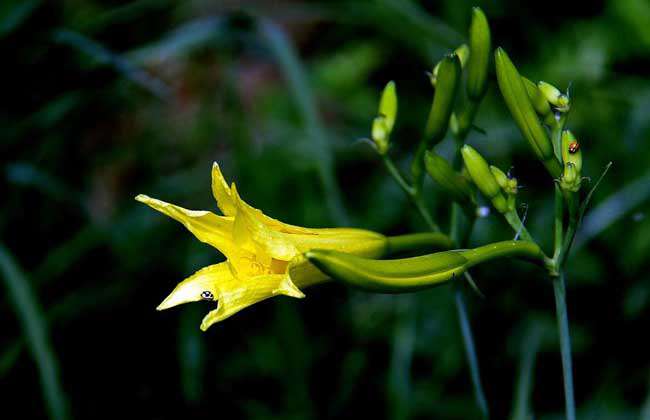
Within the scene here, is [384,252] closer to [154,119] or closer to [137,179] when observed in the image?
[137,179]

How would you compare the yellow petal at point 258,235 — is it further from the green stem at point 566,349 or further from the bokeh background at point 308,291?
the bokeh background at point 308,291

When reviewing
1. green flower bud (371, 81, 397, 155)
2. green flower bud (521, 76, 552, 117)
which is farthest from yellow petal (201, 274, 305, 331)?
green flower bud (521, 76, 552, 117)

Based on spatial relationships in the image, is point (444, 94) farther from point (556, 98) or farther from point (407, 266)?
point (407, 266)

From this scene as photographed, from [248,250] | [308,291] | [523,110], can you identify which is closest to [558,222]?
[523,110]

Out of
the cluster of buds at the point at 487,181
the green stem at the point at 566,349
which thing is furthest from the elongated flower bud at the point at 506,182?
the green stem at the point at 566,349

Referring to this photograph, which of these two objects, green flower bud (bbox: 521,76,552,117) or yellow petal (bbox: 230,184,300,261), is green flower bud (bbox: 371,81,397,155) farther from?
yellow petal (bbox: 230,184,300,261)
